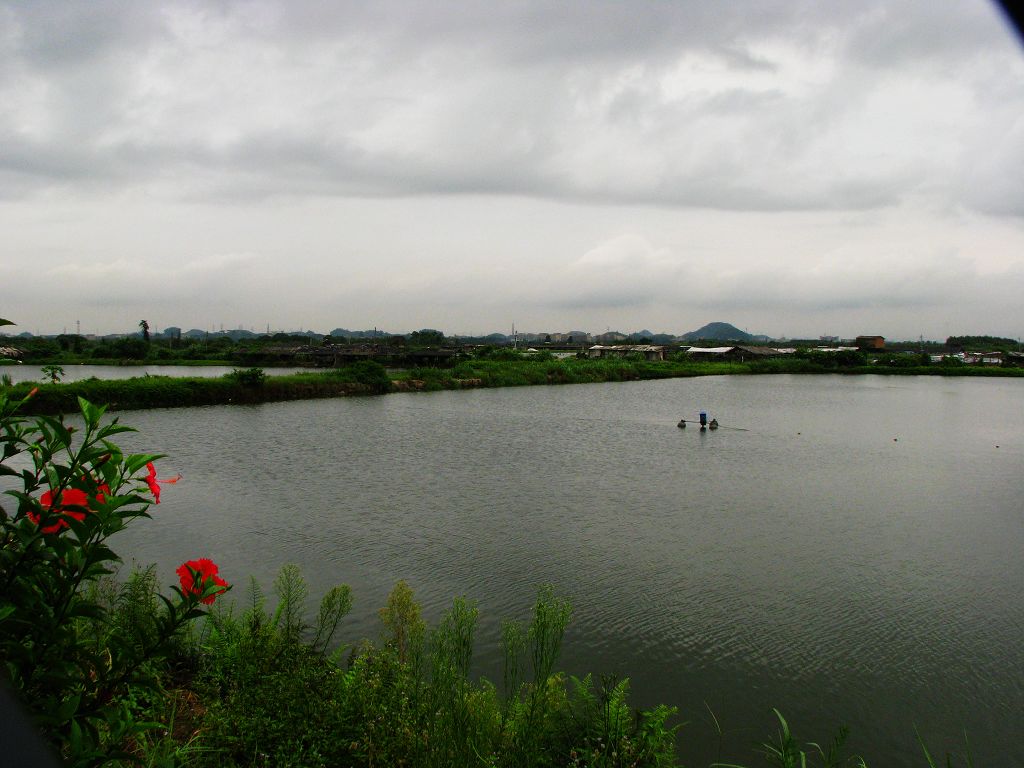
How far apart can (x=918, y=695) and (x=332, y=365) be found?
135 feet

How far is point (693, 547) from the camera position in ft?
32.9

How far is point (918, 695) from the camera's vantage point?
609 cm

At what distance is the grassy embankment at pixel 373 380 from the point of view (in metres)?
23.9

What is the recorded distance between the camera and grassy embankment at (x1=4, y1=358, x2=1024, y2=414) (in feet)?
78.3

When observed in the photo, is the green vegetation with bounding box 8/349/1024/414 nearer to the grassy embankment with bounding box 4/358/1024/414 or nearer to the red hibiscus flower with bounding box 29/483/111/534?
the grassy embankment with bounding box 4/358/1024/414

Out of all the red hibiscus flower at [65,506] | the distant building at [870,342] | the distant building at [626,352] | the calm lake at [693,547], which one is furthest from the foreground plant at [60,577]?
the distant building at [870,342]

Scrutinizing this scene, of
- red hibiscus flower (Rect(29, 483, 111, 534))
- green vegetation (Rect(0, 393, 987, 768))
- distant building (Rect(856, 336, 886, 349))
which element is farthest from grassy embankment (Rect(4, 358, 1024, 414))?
distant building (Rect(856, 336, 886, 349))

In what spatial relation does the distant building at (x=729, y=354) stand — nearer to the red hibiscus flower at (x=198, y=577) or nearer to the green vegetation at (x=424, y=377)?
the green vegetation at (x=424, y=377)

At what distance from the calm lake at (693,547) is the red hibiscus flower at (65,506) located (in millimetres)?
4636

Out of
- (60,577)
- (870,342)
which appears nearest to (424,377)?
(60,577)

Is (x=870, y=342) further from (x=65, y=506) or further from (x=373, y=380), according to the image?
(x=65, y=506)

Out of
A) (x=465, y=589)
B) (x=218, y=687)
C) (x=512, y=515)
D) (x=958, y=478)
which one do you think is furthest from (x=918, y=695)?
(x=958, y=478)

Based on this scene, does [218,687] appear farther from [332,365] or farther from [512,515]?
[332,365]

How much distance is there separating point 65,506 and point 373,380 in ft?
104
